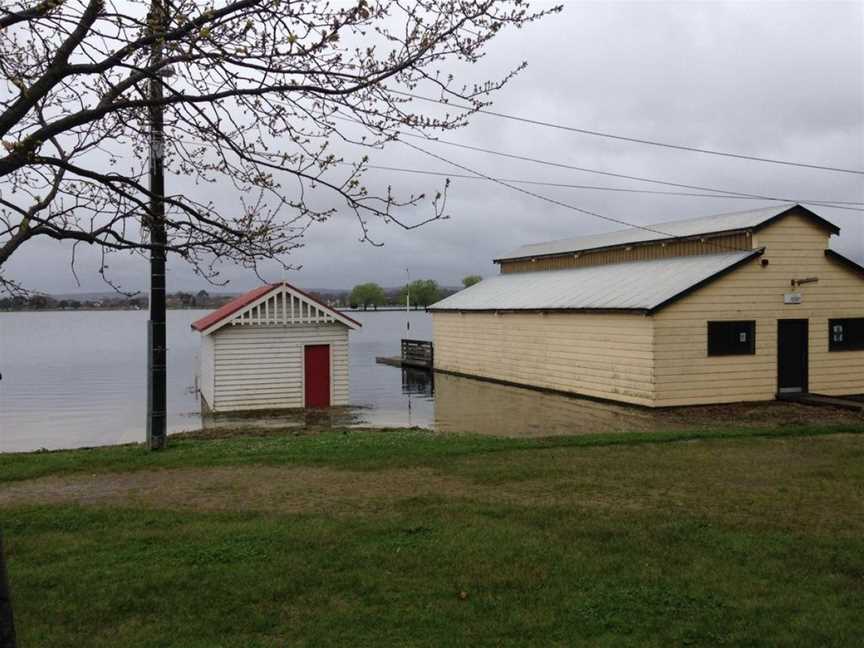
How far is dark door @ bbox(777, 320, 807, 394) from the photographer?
24.3 m

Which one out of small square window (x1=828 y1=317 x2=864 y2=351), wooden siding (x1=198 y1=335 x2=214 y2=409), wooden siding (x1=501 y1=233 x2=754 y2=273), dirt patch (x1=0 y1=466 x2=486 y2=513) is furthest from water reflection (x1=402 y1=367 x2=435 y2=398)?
dirt patch (x1=0 y1=466 x2=486 y2=513)

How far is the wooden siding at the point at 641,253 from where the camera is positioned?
25391mm

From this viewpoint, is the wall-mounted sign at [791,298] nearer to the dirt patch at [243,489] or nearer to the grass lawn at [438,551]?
the grass lawn at [438,551]

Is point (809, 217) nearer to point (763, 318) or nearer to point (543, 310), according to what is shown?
point (763, 318)

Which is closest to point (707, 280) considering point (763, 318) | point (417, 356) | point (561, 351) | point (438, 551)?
point (763, 318)

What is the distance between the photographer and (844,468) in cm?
1180

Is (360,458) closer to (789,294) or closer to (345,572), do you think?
(345,572)

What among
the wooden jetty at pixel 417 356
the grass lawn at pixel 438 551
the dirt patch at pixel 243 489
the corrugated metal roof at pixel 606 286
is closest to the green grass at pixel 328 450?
the grass lawn at pixel 438 551

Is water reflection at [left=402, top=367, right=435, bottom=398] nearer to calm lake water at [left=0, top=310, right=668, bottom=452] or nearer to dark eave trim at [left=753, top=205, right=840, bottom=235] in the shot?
calm lake water at [left=0, top=310, right=668, bottom=452]

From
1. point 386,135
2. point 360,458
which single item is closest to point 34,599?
point 386,135

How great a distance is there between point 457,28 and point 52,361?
59.0 m

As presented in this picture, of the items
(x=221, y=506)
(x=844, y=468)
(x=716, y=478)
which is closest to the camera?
(x=221, y=506)

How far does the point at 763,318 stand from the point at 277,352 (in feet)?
47.4

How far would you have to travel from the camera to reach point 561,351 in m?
27.8
